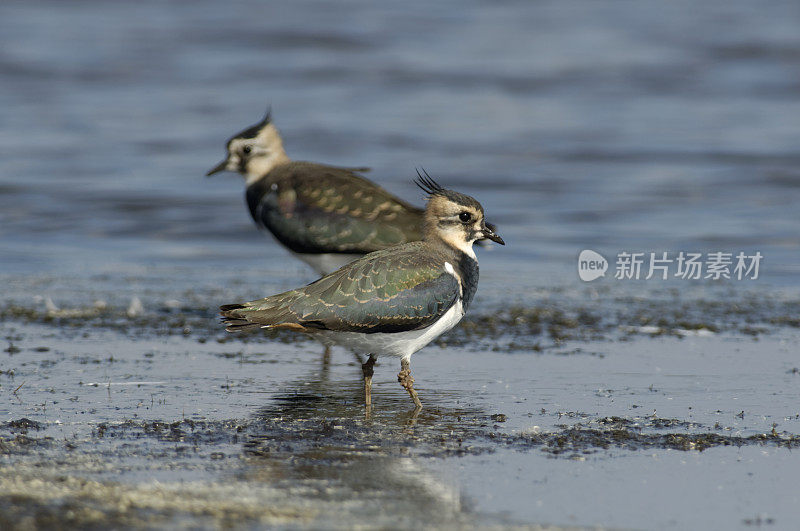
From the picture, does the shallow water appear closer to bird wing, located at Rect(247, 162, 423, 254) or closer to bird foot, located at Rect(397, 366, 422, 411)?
bird foot, located at Rect(397, 366, 422, 411)

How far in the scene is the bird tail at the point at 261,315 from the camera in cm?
711

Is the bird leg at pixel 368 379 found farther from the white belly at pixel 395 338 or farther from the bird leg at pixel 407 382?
the bird leg at pixel 407 382

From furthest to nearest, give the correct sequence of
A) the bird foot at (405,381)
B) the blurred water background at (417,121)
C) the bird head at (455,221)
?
1. the blurred water background at (417,121)
2. the bird head at (455,221)
3. the bird foot at (405,381)

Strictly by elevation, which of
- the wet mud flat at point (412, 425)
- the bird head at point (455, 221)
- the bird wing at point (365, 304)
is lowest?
the wet mud flat at point (412, 425)

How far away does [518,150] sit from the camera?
18812 mm

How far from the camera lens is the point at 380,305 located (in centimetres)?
716

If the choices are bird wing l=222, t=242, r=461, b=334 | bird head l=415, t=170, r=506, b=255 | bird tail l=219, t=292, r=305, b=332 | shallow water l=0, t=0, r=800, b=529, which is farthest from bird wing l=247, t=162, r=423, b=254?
bird tail l=219, t=292, r=305, b=332

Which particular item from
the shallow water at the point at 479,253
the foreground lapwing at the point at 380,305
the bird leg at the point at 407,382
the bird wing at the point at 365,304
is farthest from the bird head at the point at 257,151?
the bird leg at the point at 407,382

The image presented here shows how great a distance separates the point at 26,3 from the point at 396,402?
25.1 m

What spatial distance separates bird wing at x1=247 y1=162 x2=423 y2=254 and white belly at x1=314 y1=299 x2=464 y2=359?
2.61 m

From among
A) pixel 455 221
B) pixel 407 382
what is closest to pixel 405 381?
pixel 407 382

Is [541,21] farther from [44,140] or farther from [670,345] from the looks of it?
[670,345]

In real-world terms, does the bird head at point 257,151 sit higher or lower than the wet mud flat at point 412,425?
higher

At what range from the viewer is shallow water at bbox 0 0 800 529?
558 centimetres
